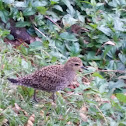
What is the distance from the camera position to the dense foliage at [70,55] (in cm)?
528

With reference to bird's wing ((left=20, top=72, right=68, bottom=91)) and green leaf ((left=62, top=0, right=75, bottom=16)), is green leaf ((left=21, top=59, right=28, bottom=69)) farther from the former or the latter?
green leaf ((left=62, top=0, right=75, bottom=16))

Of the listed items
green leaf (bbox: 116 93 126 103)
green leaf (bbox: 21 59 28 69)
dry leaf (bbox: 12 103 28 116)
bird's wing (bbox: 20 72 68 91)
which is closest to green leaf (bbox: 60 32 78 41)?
green leaf (bbox: 21 59 28 69)

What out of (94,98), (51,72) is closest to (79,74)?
(94,98)

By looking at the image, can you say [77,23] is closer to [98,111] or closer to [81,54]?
[81,54]

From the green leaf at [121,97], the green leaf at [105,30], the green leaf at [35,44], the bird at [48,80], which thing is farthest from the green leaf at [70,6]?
the green leaf at [121,97]

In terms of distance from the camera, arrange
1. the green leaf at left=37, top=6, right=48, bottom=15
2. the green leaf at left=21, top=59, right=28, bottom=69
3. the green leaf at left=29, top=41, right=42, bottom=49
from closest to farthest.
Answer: the green leaf at left=21, top=59, right=28, bottom=69
the green leaf at left=29, top=41, right=42, bottom=49
the green leaf at left=37, top=6, right=48, bottom=15

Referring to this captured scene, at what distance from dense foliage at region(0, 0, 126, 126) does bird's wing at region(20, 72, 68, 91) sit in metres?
0.26

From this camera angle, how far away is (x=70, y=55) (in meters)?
7.13

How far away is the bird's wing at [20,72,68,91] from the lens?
5.26 metres

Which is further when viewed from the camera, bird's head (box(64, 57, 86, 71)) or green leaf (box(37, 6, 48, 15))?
green leaf (box(37, 6, 48, 15))

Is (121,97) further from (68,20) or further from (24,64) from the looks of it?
(68,20)

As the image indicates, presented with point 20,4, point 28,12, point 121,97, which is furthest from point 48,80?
point 20,4

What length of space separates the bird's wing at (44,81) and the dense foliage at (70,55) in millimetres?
262

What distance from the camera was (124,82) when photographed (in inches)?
275
